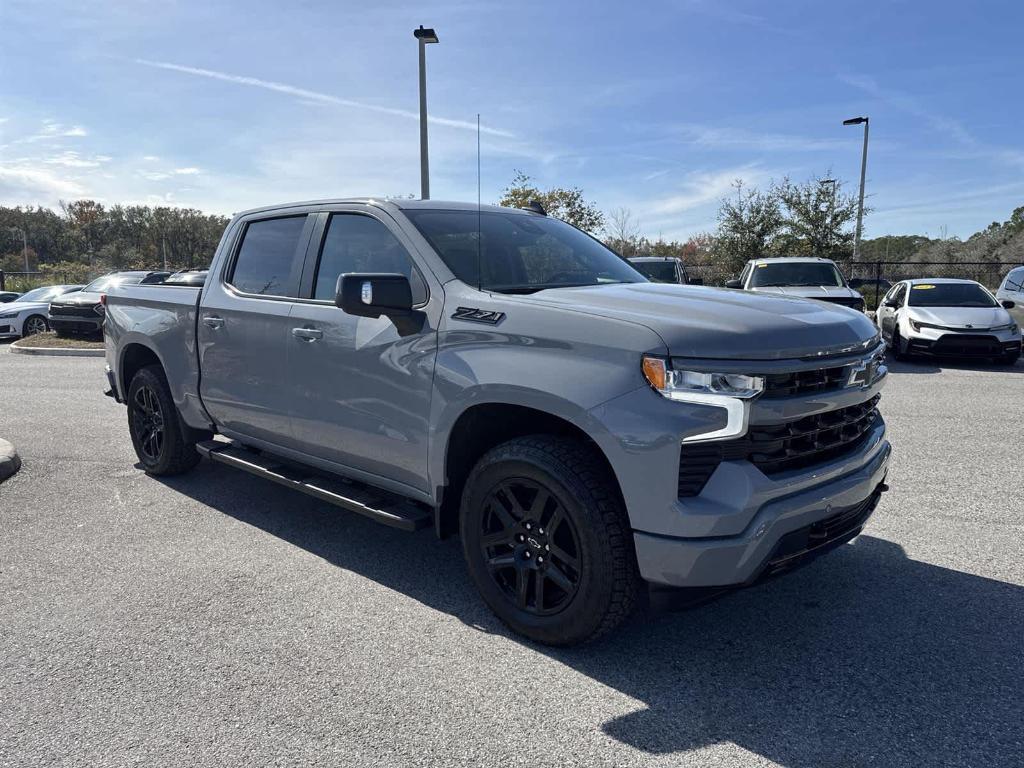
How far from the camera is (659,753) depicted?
8.19 feet

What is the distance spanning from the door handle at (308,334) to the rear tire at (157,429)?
1.82m

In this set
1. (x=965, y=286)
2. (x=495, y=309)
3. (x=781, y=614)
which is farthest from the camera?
(x=965, y=286)

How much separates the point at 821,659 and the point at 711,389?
4.19 ft

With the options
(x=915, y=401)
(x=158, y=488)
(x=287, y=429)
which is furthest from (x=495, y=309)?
(x=915, y=401)

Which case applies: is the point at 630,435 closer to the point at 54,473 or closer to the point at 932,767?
the point at 932,767

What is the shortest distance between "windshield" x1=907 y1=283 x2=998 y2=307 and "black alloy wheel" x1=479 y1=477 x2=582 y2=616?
12.2m

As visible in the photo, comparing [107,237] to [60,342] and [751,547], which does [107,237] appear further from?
[751,547]

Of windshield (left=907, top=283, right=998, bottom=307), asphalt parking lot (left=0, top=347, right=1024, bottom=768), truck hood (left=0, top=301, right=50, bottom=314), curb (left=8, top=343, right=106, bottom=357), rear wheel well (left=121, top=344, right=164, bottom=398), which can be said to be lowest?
curb (left=8, top=343, right=106, bottom=357)

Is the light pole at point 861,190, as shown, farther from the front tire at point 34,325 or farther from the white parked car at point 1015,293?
the front tire at point 34,325

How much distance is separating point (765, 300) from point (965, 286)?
12109mm

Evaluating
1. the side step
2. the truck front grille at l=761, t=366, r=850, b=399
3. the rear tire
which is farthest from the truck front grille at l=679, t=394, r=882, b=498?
the rear tire

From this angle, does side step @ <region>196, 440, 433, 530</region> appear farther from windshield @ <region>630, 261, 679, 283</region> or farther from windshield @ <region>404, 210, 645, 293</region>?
windshield @ <region>630, 261, 679, 283</region>

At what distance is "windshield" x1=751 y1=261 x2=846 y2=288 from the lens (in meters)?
13.1

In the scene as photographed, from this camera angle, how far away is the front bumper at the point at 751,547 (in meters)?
2.68
